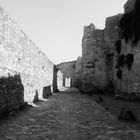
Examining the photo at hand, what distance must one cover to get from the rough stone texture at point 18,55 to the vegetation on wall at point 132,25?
516 centimetres

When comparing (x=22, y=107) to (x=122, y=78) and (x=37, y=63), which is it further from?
(x=122, y=78)

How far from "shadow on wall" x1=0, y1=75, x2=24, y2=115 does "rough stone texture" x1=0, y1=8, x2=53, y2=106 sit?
8.3 inches

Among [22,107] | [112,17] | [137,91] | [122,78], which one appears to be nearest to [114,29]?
[112,17]

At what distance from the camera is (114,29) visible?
16422 millimetres

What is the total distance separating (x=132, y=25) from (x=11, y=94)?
7.71 metres

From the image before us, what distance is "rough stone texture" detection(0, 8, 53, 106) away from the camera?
19.6ft

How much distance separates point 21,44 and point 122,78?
7661 millimetres

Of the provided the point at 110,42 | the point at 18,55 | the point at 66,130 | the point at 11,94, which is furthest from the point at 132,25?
the point at 66,130

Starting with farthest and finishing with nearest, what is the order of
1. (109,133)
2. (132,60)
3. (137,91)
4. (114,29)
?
(114,29), (132,60), (137,91), (109,133)

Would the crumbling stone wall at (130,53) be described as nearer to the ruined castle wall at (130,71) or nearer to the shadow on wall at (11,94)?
the ruined castle wall at (130,71)

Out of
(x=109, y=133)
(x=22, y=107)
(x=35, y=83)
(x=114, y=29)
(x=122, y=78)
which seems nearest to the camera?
(x=109, y=133)

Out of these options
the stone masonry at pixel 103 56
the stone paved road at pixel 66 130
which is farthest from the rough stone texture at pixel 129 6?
the stone paved road at pixel 66 130

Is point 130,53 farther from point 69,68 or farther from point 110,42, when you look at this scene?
point 69,68

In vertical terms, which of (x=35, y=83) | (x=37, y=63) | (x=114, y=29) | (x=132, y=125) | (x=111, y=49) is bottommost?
(x=132, y=125)
